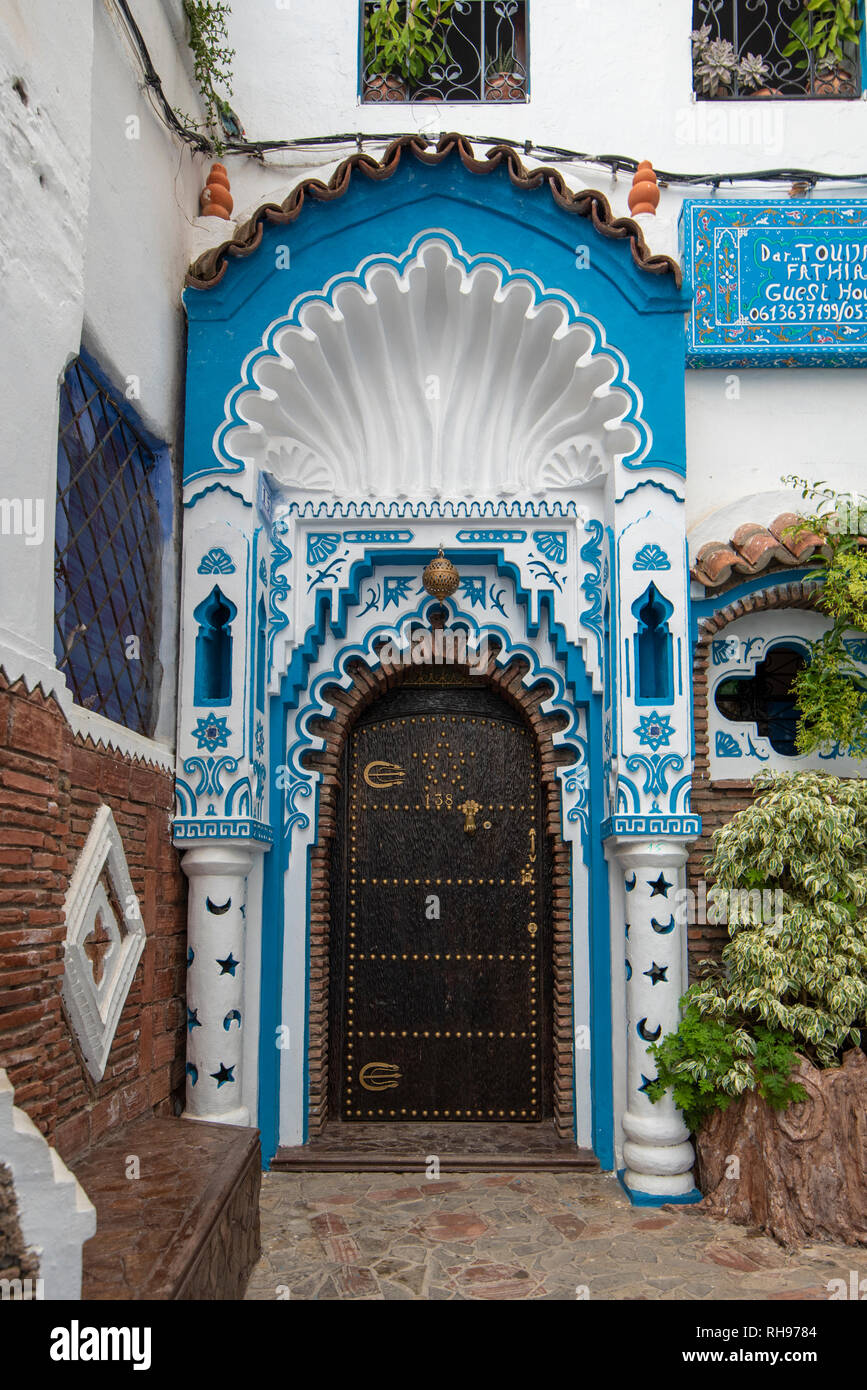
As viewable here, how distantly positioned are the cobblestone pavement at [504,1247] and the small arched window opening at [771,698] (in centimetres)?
229

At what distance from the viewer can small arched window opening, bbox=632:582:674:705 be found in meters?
5.15

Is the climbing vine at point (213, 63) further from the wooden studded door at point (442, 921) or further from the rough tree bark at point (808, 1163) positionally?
the rough tree bark at point (808, 1163)

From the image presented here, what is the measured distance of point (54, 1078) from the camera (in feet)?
10.8

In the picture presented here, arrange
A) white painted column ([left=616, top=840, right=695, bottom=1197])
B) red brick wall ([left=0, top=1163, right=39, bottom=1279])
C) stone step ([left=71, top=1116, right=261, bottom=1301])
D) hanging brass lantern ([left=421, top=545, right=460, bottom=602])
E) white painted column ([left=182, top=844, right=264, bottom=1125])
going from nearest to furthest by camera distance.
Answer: red brick wall ([left=0, top=1163, right=39, bottom=1279]) → stone step ([left=71, top=1116, right=261, bottom=1301]) → white painted column ([left=616, top=840, right=695, bottom=1197]) → white painted column ([left=182, top=844, right=264, bottom=1125]) → hanging brass lantern ([left=421, top=545, right=460, bottom=602])

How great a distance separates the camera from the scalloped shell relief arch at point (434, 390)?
5.30m

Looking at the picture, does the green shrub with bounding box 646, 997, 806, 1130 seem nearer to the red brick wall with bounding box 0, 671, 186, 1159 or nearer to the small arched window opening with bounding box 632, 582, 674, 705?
the small arched window opening with bounding box 632, 582, 674, 705

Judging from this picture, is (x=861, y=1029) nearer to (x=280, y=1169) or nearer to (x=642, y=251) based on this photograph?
(x=280, y=1169)

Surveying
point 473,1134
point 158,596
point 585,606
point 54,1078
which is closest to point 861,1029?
point 473,1134

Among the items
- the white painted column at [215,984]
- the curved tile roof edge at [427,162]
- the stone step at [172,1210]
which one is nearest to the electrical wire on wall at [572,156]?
the curved tile roof edge at [427,162]

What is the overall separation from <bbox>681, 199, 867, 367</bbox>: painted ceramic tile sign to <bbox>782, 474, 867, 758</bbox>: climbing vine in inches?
30.7

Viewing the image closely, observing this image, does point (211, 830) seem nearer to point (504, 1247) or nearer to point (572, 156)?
point (504, 1247)

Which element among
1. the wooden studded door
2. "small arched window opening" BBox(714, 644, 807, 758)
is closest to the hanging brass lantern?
the wooden studded door

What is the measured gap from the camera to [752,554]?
5230 mm

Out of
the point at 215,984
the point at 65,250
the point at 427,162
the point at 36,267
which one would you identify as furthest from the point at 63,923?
the point at 427,162
